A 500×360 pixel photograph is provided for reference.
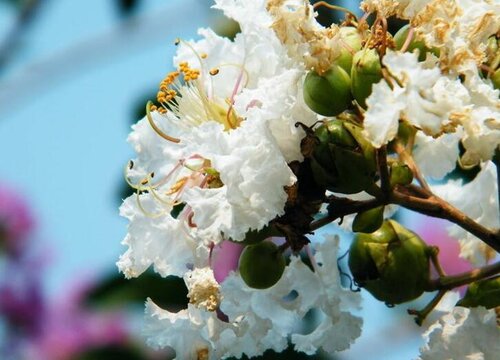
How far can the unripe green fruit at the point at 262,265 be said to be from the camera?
125 centimetres

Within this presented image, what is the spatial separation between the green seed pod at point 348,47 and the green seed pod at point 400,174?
0.12 m

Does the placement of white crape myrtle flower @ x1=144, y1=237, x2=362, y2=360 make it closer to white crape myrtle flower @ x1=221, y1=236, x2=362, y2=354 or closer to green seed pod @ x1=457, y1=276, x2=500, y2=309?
white crape myrtle flower @ x1=221, y1=236, x2=362, y2=354

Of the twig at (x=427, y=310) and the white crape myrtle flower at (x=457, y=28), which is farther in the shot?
the twig at (x=427, y=310)

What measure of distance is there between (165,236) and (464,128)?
0.35m

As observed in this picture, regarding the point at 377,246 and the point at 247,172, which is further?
the point at 377,246

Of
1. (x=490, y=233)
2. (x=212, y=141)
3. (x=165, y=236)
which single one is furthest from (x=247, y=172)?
(x=490, y=233)

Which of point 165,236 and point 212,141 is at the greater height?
point 212,141

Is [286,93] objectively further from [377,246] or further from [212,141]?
[377,246]

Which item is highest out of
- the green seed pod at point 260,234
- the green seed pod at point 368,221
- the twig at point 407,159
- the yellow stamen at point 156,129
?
the yellow stamen at point 156,129

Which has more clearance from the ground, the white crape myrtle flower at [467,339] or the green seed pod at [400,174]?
the green seed pod at [400,174]

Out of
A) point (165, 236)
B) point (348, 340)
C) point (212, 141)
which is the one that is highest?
point (212, 141)

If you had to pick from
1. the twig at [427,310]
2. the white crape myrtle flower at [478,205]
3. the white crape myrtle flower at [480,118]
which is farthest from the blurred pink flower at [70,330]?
the white crape myrtle flower at [480,118]

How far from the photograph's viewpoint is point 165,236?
127 centimetres

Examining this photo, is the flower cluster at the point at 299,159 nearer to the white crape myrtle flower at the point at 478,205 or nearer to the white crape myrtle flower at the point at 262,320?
the white crape myrtle flower at the point at 262,320
